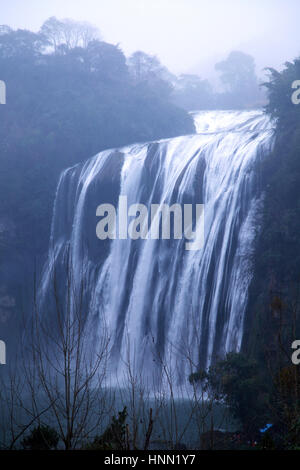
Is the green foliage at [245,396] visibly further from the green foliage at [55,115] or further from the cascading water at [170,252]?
the green foliage at [55,115]

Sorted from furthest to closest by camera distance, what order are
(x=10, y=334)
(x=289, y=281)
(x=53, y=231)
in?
(x=53, y=231) < (x=10, y=334) < (x=289, y=281)

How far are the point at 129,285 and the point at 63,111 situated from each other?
1803cm

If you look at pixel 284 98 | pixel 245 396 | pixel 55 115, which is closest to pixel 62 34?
pixel 55 115

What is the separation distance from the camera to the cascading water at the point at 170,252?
53.4 feet

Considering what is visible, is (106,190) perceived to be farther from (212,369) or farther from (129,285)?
(212,369)

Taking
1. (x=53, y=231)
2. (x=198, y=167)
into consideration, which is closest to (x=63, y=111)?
(x=53, y=231)

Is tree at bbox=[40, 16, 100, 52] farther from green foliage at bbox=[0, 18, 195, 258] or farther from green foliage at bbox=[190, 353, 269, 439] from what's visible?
green foliage at bbox=[190, 353, 269, 439]

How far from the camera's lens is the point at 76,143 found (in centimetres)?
3064

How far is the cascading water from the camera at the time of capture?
16.3 m

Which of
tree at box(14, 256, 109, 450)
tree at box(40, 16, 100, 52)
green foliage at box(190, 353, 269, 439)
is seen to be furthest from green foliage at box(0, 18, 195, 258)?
green foliage at box(190, 353, 269, 439)

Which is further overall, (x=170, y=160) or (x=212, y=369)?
(x=170, y=160)

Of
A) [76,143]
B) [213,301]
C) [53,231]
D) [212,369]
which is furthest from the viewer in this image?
[76,143]

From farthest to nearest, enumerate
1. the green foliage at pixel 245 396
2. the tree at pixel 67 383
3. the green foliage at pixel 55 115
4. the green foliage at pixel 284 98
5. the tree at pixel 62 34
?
the tree at pixel 62 34 < the green foliage at pixel 55 115 < the green foliage at pixel 284 98 < the green foliage at pixel 245 396 < the tree at pixel 67 383

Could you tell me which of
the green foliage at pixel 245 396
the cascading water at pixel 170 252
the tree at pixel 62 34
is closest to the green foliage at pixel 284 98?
the cascading water at pixel 170 252
